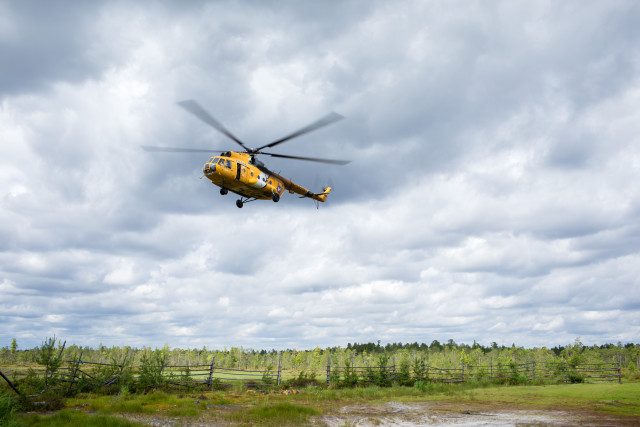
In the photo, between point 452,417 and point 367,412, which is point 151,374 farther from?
point 452,417

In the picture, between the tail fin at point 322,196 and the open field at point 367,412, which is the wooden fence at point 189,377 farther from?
the tail fin at point 322,196

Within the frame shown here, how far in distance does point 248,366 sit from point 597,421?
3917 inches

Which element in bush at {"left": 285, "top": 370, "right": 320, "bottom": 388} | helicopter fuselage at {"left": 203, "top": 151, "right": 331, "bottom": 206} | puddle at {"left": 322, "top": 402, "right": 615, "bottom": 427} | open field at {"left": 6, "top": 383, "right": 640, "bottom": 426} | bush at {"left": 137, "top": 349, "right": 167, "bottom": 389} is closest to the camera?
puddle at {"left": 322, "top": 402, "right": 615, "bottom": 427}

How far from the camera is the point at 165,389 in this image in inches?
908

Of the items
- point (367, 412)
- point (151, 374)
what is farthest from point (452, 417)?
point (151, 374)

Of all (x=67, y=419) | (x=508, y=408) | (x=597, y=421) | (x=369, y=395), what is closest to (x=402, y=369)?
(x=369, y=395)

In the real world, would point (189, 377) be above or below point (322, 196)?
below

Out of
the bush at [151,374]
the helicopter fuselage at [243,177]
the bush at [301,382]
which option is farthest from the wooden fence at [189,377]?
the helicopter fuselage at [243,177]

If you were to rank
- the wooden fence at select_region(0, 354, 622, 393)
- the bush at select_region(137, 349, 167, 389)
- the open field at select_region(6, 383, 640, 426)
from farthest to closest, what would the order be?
A: the bush at select_region(137, 349, 167, 389)
the wooden fence at select_region(0, 354, 622, 393)
the open field at select_region(6, 383, 640, 426)

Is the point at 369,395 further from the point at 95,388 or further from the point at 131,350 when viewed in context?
the point at 131,350

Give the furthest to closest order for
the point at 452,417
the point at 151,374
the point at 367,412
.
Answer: the point at 151,374, the point at 367,412, the point at 452,417

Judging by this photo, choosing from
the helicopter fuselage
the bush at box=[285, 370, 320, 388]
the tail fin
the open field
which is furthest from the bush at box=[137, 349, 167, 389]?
the tail fin

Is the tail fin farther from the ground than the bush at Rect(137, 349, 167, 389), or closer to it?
farther from the ground

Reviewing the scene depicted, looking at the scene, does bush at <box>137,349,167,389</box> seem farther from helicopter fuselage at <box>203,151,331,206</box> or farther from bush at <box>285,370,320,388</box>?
helicopter fuselage at <box>203,151,331,206</box>
